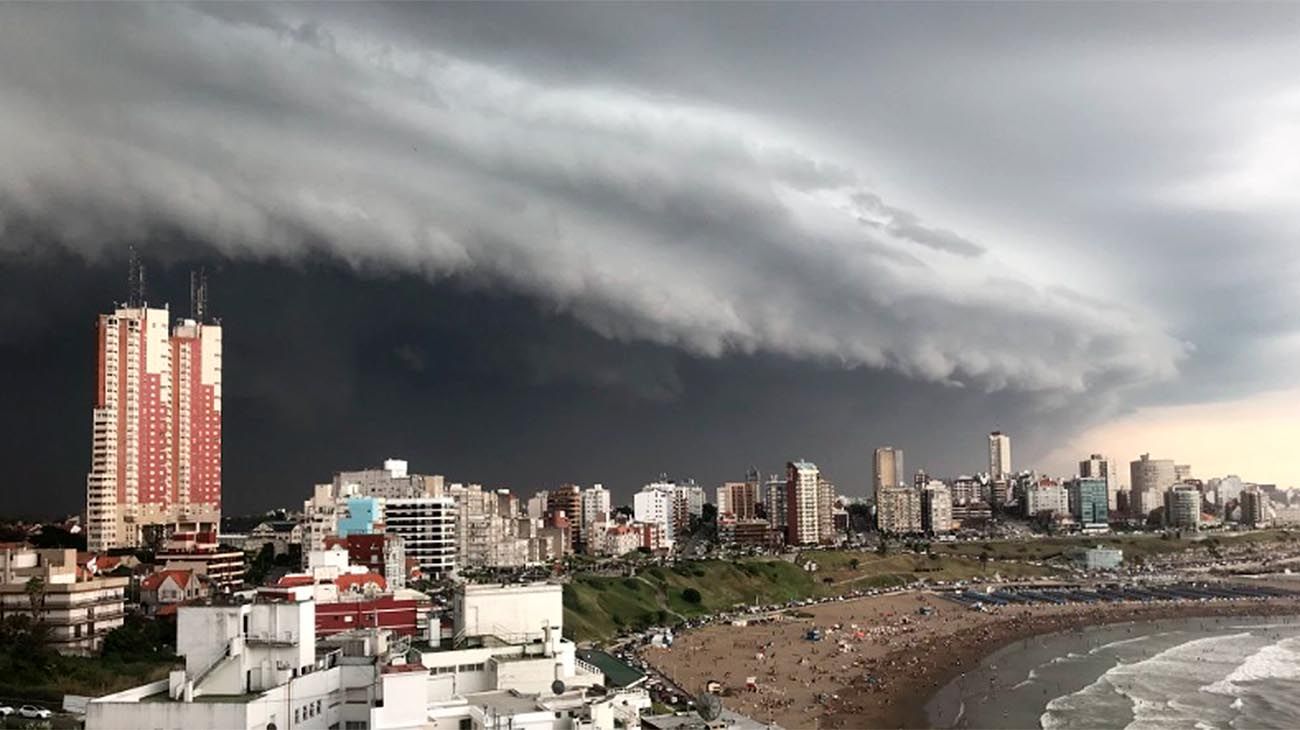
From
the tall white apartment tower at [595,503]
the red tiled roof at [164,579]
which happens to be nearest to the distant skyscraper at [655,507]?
the tall white apartment tower at [595,503]

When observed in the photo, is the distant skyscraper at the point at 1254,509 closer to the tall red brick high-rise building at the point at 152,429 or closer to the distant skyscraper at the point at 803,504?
the distant skyscraper at the point at 803,504

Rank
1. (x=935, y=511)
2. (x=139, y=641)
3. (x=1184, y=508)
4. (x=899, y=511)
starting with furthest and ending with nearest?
(x=1184, y=508), (x=935, y=511), (x=899, y=511), (x=139, y=641)

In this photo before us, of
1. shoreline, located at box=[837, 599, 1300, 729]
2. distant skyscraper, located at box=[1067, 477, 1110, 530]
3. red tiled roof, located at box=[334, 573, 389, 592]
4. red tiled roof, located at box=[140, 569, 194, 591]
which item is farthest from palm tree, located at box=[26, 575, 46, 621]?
distant skyscraper, located at box=[1067, 477, 1110, 530]

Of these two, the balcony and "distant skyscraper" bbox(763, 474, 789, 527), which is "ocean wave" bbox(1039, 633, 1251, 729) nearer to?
the balcony

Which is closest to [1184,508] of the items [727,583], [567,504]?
[567,504]

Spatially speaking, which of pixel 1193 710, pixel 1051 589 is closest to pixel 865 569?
pixel 1051 589

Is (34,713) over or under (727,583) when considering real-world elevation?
over

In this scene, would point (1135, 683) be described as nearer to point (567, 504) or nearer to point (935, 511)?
point (567, 504)
